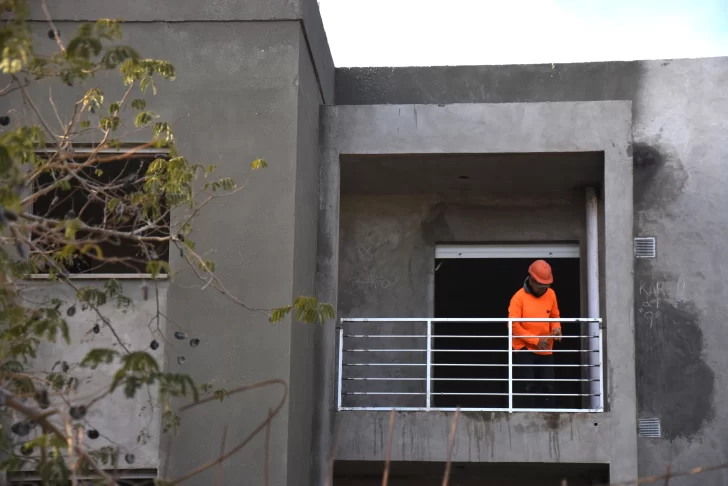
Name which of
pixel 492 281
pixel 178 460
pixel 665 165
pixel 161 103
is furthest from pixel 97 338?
pixel 492 281

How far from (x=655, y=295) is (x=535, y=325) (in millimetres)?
1258

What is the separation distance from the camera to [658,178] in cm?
1003

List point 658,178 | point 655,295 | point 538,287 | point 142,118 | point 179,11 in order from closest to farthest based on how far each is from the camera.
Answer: point 142,118 → point 179,11 → point 538,287 → point 655,295 → point 658,178

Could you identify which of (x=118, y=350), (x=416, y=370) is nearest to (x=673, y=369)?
(x=416, y=370)

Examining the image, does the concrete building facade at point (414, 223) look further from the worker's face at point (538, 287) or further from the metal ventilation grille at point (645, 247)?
the worker's face at point (538, 287)

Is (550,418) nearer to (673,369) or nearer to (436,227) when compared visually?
(673,369)

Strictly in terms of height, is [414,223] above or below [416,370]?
above

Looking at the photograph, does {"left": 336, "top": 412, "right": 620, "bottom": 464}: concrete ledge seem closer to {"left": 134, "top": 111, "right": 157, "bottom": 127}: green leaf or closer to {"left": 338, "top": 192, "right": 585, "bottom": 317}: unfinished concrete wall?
{"left": 338, "top": 192, "right": 585, "bottom": 317}: unfinished concrete wall

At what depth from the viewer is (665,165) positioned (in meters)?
10.0

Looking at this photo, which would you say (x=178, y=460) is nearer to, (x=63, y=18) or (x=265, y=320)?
(x=265, y=320)

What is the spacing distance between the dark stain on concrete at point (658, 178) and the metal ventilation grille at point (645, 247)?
0.32 m

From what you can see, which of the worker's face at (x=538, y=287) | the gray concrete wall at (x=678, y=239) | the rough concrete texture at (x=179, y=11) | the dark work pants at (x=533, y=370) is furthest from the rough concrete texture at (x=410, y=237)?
the rough concrete texture at (x=179, y=11)

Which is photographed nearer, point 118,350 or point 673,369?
point 118,350

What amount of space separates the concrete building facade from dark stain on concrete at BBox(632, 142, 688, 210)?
17 mm
